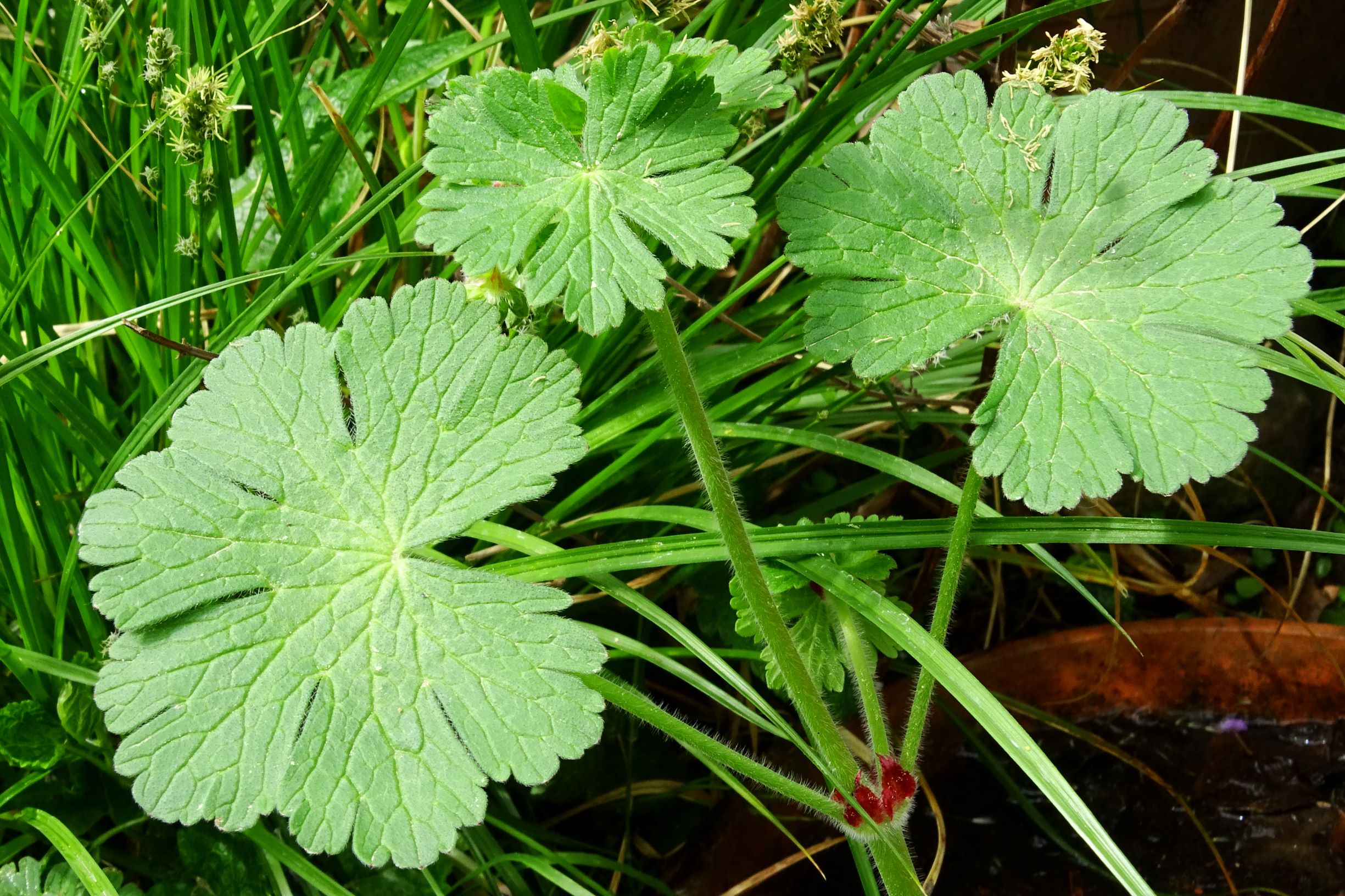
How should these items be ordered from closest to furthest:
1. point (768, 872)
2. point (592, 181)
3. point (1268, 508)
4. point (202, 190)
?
point (592, 181), point (202, 190), point (768, 872), point (1268, 508)

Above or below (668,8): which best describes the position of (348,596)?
below

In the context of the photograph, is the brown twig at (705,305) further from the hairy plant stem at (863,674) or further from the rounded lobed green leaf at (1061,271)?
the hairy plant stem at (863,674)

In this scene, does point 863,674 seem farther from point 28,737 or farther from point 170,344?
point 28,737

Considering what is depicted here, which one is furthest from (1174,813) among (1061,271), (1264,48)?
(1264,48)

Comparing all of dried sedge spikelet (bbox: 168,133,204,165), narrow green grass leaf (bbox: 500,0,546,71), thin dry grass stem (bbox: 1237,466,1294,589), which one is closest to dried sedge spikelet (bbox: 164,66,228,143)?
dried sedge spikelet (bbox: 168,133,204,165)

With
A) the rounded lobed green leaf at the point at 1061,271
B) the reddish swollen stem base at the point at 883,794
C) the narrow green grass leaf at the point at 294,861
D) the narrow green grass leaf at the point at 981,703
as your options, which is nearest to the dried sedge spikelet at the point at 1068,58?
the rounded lobed green leaf at the point at 1061,271

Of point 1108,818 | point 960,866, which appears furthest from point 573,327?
point 1108,818

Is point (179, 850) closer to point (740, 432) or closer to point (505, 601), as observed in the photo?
point (505, 601)

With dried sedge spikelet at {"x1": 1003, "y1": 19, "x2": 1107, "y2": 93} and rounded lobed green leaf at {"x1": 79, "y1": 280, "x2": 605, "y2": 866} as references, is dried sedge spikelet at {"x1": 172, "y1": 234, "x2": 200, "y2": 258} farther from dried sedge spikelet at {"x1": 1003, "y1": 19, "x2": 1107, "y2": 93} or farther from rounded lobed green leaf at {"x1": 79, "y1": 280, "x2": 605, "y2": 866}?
dried sedge spikelet at {"x1": 1003, "y1": 19, "x2": 1107, "y2": 93}
